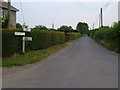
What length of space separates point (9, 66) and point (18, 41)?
4211 millimetres

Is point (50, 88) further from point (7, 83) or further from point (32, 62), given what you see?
point (32, 62)

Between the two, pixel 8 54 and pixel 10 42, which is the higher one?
pixel 10 42

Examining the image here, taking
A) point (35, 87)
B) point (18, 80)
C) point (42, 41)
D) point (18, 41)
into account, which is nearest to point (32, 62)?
point (18, 41)

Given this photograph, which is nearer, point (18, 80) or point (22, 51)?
point (18, 80)

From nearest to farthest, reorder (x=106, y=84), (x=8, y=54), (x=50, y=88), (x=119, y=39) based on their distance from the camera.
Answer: (x=50, y=88), (x=106, y=84), (x=8, y=54), (x=119, y=39)

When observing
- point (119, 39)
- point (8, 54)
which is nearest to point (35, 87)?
point (8, 54)

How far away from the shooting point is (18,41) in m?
13.3

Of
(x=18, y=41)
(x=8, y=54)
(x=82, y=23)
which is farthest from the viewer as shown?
(x=82, y=23)

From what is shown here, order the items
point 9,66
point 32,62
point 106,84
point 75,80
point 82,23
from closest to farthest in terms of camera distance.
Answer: point 106,84
point 75,80
point 9,66
point 32,62
point 82,23

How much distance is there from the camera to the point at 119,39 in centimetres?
1812

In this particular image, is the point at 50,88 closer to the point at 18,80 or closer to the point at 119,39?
the point at 18,80

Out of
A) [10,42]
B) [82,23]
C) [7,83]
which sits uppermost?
[82,23]

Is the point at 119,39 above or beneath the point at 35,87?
above

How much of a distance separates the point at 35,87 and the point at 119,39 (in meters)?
14.3
